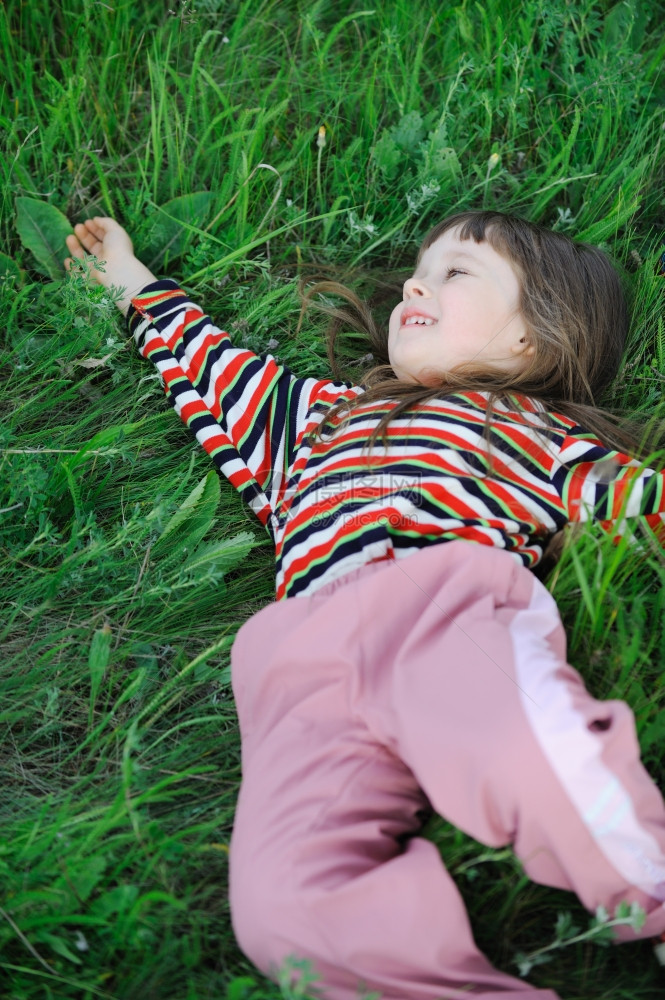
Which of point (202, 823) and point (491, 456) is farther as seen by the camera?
point (491, 456)

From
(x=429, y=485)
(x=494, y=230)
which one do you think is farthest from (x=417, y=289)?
(x=429, y=485)

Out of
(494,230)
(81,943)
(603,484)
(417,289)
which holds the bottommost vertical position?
(81,943)

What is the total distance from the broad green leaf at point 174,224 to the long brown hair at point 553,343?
0.66 meters

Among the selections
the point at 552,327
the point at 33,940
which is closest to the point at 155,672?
the point at 33,940

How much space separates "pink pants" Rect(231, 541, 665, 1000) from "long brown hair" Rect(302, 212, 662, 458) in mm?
489

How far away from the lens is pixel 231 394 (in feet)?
6.96

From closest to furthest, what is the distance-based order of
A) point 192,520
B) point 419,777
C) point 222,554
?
point 419,777, point 222,554, point 192,520

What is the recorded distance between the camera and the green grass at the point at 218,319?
147 centimetres

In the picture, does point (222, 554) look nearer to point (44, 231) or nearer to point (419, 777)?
point (419, 777)

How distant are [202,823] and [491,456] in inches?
37.5

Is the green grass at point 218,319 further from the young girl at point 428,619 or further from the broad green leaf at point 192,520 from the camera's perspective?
the young girl at point 428,619

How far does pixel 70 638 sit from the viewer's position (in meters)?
1.83

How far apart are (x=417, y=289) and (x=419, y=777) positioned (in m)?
1.14

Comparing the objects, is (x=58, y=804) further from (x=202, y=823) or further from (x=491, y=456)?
(x=491, y=456)
